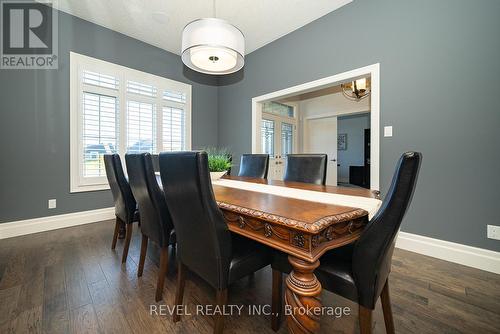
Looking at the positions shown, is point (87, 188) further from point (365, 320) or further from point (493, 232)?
point (493, 232)

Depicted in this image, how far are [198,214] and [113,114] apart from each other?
315cm

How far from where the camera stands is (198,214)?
99 cm

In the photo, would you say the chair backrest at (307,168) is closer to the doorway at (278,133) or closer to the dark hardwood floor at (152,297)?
the dark hardwood floor at (152,297)

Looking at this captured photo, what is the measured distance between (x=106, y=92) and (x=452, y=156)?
14.4 feet

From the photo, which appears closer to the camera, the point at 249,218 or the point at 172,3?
the point at 249,218

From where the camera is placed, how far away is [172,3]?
8.97ft

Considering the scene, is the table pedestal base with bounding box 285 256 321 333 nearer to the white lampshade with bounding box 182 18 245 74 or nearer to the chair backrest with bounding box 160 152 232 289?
the chair backrest with bounding box 160 152 232 289

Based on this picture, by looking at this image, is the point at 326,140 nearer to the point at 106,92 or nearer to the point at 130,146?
the point at 130,146

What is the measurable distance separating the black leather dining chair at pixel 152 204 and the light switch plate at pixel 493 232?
267 cm

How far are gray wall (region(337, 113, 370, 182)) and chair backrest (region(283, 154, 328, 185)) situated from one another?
5.54 m

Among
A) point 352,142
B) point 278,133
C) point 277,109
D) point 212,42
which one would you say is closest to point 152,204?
point 212,42

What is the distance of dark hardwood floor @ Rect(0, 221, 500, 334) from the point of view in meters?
1.23

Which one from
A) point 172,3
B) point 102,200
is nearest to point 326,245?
point 172,3

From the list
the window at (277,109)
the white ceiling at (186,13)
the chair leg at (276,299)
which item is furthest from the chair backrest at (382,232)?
the window at (277,109)
